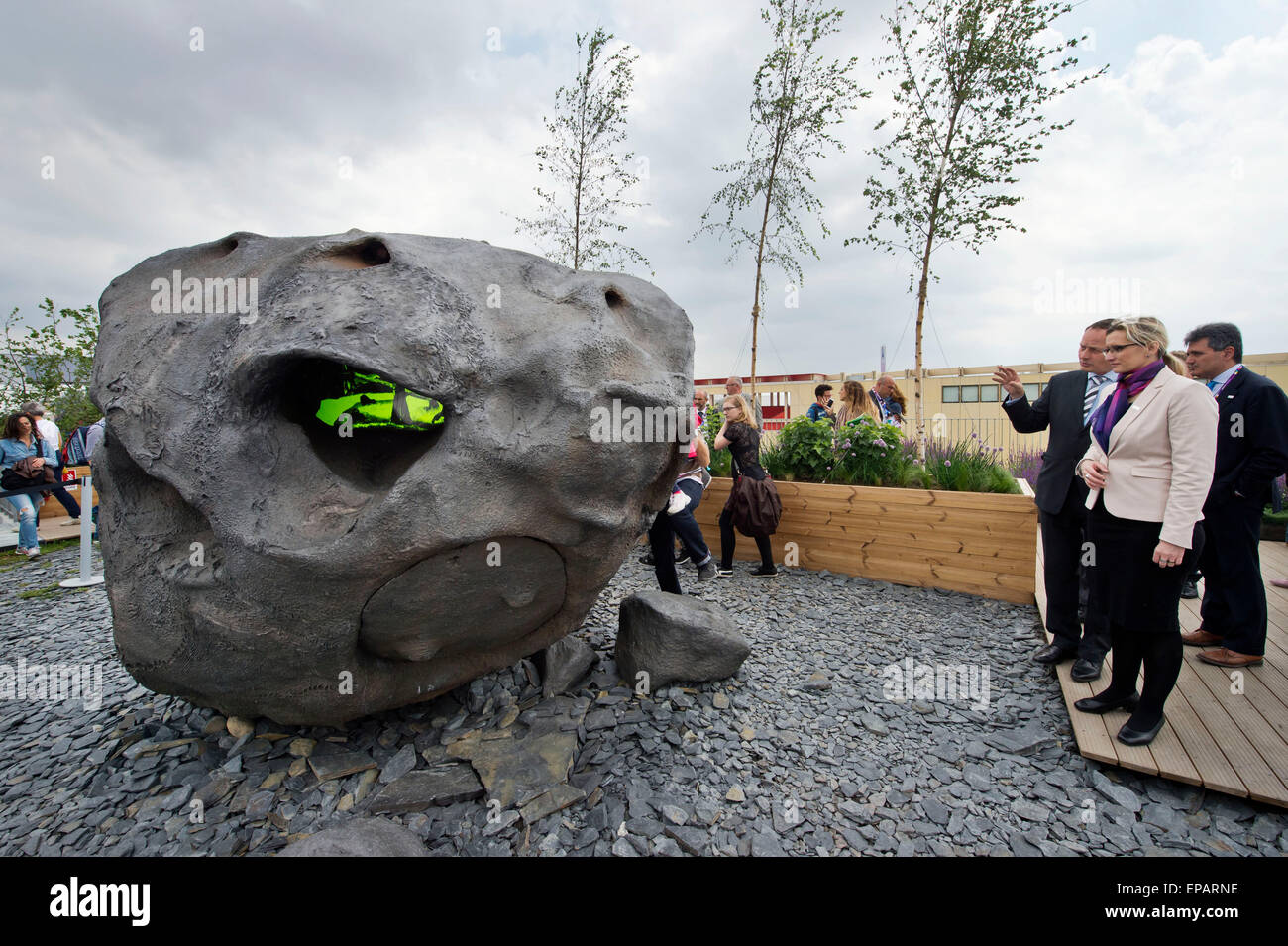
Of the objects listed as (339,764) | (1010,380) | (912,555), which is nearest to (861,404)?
(912,555)

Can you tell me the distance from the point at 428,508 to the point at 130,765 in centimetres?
214

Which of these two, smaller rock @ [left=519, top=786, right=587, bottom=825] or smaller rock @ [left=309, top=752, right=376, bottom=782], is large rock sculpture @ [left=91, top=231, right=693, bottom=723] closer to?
smaller rock @ [left=309, top=752, right=376, bottom=782]

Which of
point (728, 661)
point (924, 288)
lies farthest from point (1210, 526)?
point (924, 288)

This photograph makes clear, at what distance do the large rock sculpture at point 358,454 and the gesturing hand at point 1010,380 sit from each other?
7.90ft

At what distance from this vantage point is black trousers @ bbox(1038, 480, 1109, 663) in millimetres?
3557

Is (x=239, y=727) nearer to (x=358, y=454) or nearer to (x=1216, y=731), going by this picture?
(x=358, y=454)

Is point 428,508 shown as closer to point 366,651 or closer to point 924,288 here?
point 366,651

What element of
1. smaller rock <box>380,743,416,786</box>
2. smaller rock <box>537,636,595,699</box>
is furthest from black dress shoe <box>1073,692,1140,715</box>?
smaller rock <box>380,743,416,786</box>

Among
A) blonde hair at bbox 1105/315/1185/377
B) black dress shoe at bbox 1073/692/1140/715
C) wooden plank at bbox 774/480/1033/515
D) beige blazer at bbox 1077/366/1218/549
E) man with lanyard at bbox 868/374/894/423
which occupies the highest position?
man with lanyard at bbox 868/374/894/423

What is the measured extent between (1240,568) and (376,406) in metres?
4.58

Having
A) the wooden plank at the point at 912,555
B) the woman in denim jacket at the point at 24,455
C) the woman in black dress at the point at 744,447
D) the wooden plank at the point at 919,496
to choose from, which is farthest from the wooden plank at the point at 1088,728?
the woman in denim jacket at the point at 24,455

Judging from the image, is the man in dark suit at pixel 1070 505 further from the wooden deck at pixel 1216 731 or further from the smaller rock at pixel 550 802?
the smaller rock at pixel 550 802

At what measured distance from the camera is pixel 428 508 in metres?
2.04
